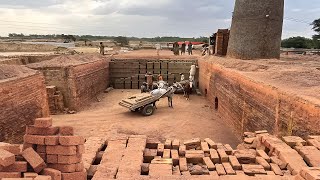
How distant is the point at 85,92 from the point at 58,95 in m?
2.18

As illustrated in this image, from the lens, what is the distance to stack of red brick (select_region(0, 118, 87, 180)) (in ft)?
12.3

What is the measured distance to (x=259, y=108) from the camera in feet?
27.0

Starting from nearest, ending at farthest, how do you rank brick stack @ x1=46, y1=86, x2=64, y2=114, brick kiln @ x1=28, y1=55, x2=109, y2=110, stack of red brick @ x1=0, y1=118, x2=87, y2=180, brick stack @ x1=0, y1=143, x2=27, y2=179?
brick stack @ x1=0, y1=143, x2=27, y2=179, stack of red brick @ x1=0, y1=118, x2=87, y2=180, brick stack @ x1=46, y1=86, x2=64, y2=114, brick kiln @ x1=28, y1=55, x2=109, y2=110

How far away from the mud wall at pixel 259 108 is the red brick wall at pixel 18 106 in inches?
246

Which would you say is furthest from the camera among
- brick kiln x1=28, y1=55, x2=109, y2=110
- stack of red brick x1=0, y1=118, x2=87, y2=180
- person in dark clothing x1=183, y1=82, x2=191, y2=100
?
person in dark clothing x1=183, y1=82, x2=191, y2=100

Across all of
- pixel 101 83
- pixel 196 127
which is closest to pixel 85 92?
pixel 101 83

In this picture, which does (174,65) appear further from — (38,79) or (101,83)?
(38,79)

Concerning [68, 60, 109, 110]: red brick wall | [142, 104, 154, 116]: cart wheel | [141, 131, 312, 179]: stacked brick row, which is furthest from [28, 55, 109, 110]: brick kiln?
[141, 131, 312, 179]: stacked brick row

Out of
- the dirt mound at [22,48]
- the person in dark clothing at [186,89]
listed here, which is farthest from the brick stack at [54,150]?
the dirt mound at [22,48]

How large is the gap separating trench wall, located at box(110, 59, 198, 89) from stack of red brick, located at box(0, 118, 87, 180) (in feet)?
56.1

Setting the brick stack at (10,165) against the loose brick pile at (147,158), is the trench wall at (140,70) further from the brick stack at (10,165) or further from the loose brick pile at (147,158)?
the brick stack at (10,165)

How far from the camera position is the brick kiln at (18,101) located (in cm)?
759

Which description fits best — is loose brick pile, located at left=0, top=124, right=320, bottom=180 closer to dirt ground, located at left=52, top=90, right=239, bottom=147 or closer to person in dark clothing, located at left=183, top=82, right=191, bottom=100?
dirt ground, located at left=52, top=90, right=239, bottom=147

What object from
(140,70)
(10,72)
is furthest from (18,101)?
(140,70)
